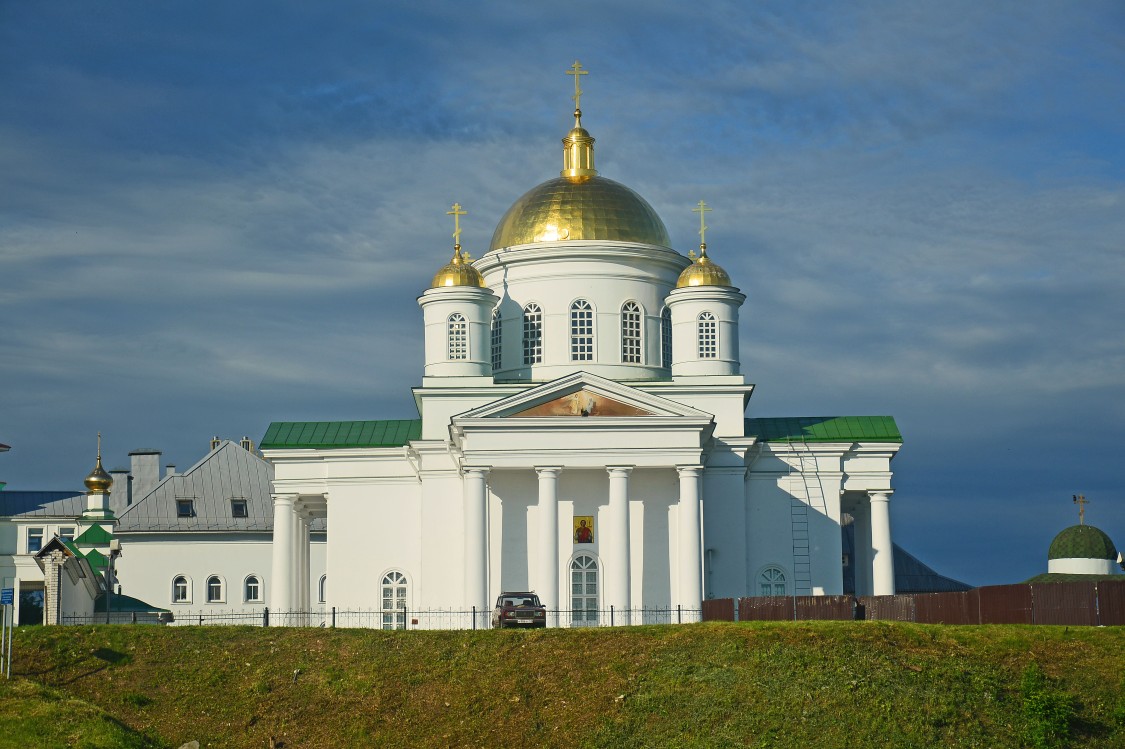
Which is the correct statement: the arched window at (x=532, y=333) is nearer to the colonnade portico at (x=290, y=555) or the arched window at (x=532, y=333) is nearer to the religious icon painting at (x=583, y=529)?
the religious icon painting at (x=583, y=529)

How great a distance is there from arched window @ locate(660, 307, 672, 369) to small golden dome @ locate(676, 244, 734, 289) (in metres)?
1.75

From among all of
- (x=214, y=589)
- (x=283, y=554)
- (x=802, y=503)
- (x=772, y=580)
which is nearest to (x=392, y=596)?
(x=283, y=554)

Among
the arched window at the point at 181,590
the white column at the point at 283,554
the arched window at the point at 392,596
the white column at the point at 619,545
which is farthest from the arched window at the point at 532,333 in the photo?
the arched window at the point at 181,590

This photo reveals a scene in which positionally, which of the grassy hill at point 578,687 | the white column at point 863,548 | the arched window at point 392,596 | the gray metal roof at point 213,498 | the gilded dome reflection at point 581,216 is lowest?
the grassy hill at point 578,687

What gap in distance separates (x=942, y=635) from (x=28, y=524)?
43848 millimetres

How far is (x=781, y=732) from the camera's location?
28578mm

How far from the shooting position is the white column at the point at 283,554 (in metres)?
48.3

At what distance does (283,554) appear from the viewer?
48875 mm

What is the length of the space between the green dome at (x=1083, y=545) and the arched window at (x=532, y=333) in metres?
18.3

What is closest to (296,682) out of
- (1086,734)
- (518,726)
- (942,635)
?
(518,726)

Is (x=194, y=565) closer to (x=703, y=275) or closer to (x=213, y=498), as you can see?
(x=213, y=498)

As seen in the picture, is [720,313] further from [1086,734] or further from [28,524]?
[28,524]

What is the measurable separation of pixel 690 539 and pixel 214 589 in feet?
80.3

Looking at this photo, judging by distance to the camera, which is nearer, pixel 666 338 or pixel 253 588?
pixel 666 338
